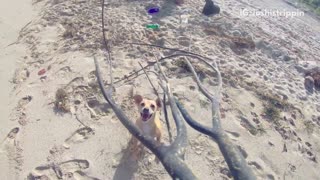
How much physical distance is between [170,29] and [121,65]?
1.91m

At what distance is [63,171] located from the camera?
568 cm

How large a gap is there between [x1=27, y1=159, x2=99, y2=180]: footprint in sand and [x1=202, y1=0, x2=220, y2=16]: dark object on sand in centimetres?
570

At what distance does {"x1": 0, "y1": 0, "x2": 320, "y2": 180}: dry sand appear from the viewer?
19.7ft

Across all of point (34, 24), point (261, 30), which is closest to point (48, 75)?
point (34, 24)

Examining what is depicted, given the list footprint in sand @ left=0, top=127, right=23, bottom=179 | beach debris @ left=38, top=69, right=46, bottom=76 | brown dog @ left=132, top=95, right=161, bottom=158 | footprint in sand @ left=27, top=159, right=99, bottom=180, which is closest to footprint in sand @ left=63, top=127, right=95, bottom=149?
footprint in sand @ left=27, top=159, right=99, bottom=180

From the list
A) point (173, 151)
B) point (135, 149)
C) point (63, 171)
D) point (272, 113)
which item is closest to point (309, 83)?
point (272, 113)

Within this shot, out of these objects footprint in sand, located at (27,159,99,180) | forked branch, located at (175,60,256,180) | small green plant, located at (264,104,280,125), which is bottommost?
small green plant, located at (264,104,280,125)

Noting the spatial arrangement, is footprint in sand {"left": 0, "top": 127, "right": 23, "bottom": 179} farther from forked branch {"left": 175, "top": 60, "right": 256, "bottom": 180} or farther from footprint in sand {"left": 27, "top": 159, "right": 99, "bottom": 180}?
forked branch {"left": 175, "top": 60, "right": 256, "bottom": 180}

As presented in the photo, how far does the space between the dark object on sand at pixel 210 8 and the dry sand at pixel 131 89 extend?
0.20m

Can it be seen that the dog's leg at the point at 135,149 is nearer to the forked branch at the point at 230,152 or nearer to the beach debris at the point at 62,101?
the beach debris at the point at 62,101

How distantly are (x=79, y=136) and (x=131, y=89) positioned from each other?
1429 mm

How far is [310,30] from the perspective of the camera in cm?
1159

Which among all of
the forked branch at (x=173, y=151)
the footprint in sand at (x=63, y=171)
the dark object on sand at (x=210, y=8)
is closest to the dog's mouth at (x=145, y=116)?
the footprint in sand at (x=63, y=171)

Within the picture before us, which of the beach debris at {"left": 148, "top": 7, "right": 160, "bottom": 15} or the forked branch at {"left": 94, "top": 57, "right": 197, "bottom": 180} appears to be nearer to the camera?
the forked branch at {"left": 94, "top": 57, "right": 197, "bottom": 180}
